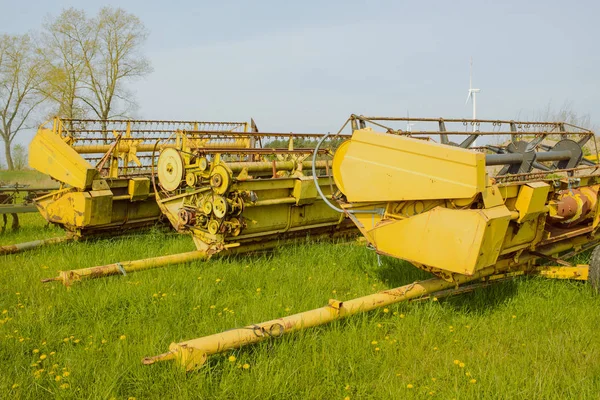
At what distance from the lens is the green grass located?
11.6 feet

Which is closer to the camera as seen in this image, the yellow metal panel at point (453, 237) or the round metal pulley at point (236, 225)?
the yellow metal panel at point (453, 237)

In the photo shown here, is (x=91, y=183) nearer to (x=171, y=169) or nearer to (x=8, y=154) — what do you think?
(x=171, y=169)

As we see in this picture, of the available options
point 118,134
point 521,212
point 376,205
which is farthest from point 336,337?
point 118,134

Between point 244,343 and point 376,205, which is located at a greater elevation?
point 376,205

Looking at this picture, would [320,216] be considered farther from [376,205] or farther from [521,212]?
[521,212]

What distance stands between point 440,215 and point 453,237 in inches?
8.3

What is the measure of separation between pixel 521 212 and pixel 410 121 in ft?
5.92

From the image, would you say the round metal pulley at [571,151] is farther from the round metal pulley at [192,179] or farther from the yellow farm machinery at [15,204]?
the yellow farm machinery at [15,204]

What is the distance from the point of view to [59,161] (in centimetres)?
795

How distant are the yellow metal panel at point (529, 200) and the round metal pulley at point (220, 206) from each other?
11.0ft

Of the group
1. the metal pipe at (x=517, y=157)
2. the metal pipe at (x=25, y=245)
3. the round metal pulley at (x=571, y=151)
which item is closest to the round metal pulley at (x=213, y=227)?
the metal pipe at (x=25, y=245)

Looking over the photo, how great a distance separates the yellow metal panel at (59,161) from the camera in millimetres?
7660

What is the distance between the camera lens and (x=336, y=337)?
427 cm

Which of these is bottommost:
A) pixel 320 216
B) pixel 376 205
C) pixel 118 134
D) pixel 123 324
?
pixel 123 324
